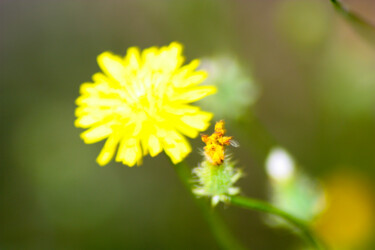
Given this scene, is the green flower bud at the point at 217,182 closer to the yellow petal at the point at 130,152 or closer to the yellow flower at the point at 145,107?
the yellow flower at the point at 145,107

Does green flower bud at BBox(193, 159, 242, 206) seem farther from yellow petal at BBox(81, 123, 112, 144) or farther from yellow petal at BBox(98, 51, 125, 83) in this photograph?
yellow petal at BBox(98, 51, 125, 83)

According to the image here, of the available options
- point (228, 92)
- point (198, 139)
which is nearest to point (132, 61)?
point (228, 92)

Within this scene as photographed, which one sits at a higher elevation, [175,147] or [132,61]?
[132,61]

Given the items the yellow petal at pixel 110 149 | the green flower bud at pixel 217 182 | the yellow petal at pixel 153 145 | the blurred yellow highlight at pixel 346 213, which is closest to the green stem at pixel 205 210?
the green flower bud at pixel 217 182

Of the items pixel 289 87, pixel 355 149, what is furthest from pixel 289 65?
pixel 355 149

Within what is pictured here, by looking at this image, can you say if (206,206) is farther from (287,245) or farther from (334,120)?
(334,120)

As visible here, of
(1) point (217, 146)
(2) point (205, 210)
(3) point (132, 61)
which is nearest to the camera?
(1) point (217, 146)

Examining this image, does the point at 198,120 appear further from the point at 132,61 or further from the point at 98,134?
the point at 132,61
